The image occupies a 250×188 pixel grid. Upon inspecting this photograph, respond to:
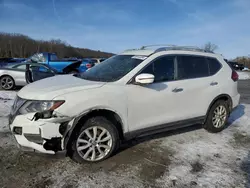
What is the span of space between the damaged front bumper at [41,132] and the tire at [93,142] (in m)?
0.24

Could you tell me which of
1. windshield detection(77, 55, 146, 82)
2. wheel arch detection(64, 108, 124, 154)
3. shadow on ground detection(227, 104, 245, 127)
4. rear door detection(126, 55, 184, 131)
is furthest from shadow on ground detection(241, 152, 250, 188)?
windshield detection(77, 55, 146, 82)

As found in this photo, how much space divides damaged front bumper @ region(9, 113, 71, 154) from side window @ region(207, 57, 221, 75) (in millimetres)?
3078

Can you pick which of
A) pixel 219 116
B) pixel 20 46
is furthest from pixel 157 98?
pixel 20 46

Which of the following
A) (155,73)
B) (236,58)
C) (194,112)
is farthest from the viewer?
(236,58)

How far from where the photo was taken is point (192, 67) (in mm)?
4184

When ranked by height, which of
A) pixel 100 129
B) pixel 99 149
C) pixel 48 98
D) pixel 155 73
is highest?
pixel 155 73

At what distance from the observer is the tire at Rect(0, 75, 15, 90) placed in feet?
29.8

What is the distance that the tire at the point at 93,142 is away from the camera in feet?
10.0

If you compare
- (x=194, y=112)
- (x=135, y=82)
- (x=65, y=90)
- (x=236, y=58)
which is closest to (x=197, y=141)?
(x=194, y=112)

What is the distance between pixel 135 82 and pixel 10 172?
7.03 ft

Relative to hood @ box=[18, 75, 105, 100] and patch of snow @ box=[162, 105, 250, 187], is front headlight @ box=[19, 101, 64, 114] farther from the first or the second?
patch of snow @ box=[162, 105, 250, 187]

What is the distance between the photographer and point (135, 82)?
3.37 m

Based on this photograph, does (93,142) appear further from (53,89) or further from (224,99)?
(224,99)

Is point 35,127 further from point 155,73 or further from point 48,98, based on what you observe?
point 155,73
